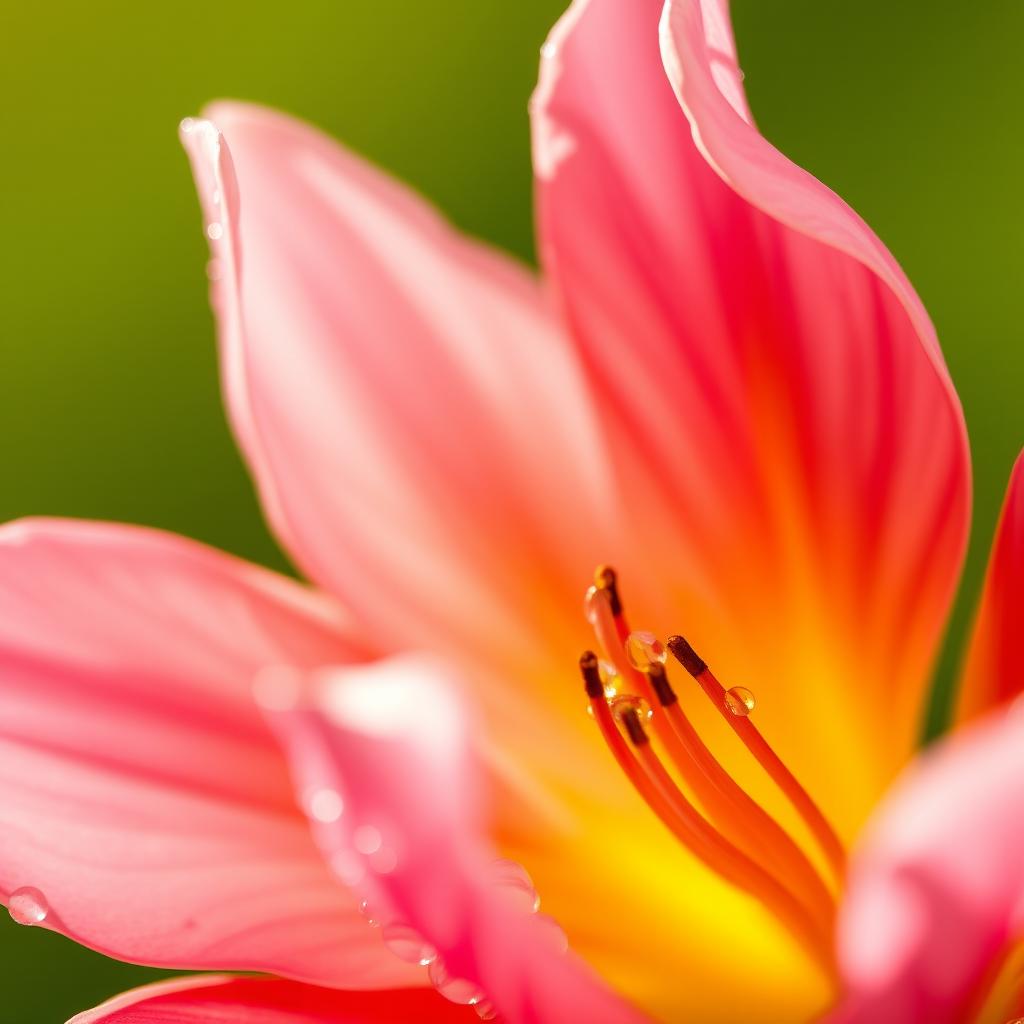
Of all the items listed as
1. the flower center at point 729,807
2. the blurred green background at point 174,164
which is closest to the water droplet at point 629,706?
the flower center at point 729,807

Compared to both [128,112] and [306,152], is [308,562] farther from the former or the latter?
[128,112]

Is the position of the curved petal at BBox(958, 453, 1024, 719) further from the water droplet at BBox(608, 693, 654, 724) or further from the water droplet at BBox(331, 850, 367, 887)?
the water droplet at BBox(331, 850, 367, 887)

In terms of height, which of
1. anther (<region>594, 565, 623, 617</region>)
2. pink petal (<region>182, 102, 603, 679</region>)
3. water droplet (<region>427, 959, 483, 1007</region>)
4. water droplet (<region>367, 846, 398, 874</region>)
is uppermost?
pink petal (<region>182, 102, 603, 679</region>)

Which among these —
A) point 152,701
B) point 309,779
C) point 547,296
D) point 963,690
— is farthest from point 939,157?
point 309,779

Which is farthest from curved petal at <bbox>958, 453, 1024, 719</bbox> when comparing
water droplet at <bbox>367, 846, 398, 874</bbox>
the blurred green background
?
the blurred green background

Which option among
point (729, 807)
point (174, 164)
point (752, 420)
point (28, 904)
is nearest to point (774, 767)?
point (729, 807)
